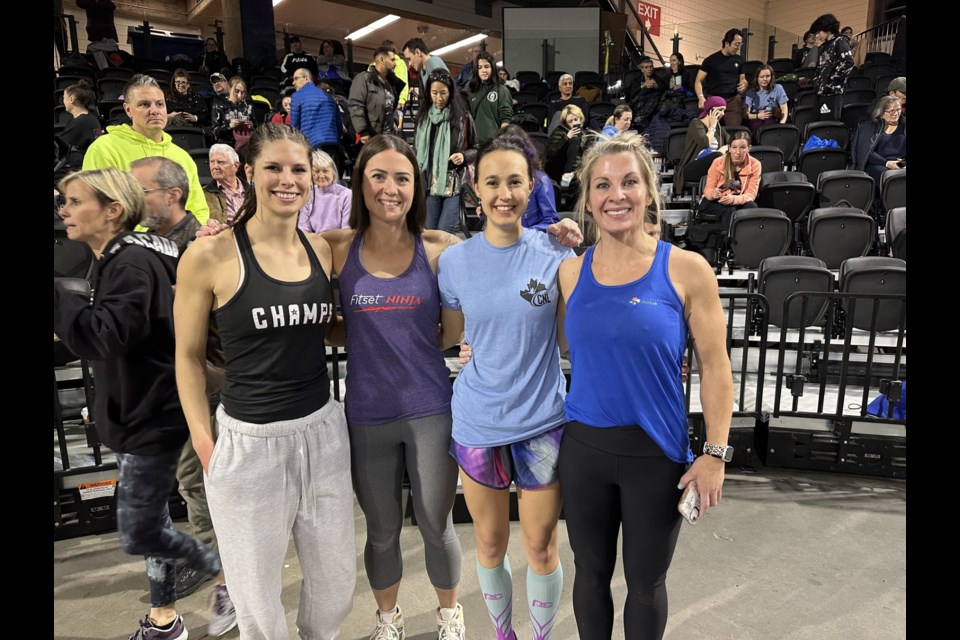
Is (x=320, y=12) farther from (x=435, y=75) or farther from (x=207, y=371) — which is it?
(x=207, y=371)

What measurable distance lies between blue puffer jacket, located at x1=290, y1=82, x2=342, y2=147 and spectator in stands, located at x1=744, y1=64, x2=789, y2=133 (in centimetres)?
531

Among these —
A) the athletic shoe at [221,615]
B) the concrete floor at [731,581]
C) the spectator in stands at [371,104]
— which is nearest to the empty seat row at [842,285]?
the concrete floor at [731,581]

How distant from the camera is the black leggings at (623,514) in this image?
1.54 m

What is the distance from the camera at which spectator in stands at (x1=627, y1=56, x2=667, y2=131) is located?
8.31m

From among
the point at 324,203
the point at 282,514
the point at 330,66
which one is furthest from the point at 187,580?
the point at 330,66

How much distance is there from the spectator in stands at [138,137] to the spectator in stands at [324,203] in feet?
2.16

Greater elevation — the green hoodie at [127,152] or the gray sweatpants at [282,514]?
the green hoodie at [127,152]

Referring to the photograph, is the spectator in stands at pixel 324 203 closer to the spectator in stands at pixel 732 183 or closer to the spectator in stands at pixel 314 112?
the spectator in stands at pixel 314 112

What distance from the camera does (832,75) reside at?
8406 mm

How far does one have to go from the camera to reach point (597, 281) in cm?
158

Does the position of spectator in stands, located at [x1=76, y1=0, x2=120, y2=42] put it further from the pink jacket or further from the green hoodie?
the pink jacket

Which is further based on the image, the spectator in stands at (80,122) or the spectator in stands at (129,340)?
the spectator in stands at (80,122)

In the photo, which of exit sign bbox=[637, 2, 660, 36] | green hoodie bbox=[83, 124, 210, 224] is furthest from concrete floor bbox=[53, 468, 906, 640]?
exit sign bbox=[637, 2, 660, 36]

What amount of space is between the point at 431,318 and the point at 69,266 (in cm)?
314
